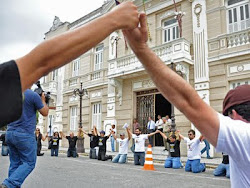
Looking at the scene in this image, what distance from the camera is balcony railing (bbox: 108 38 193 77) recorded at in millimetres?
13422

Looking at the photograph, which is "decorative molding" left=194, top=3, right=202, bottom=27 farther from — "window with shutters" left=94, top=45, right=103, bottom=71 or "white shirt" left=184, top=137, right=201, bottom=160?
"window with shutters" left=94, top=45, right=103, bottom=71

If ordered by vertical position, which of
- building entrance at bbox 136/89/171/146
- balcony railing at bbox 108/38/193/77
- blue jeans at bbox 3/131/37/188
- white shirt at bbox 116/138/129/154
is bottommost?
white shirt at bbox 116/138/129/154

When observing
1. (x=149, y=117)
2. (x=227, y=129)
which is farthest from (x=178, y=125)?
(x=227, y=129)

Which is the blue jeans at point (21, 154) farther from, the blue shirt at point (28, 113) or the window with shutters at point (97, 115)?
the window with shutters at point (97, 115)

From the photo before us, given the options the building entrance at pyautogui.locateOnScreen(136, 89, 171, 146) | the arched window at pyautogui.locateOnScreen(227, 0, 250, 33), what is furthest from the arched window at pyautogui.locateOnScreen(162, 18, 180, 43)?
the building entrance at pyautogui.locateOnScreen(136, 89, 171, 146)

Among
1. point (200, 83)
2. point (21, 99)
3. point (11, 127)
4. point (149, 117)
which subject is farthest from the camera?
point (149, 117)

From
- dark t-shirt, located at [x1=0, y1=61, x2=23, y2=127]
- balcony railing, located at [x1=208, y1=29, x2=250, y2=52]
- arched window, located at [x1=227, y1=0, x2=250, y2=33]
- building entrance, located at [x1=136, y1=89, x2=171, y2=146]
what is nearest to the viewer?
dark t-shirt, located at [x1=0, y1=61, x2=23, y2=127]

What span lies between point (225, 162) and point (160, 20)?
1057 cm

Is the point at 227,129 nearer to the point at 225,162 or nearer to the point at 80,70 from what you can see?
the point at 225,162

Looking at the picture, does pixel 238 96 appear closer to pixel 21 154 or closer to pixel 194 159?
pixel 21 154

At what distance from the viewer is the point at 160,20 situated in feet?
52.2

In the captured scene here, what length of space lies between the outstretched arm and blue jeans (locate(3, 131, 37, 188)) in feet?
8.99

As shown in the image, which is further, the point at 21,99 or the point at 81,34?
the point at 81,34

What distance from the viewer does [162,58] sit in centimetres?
1406
